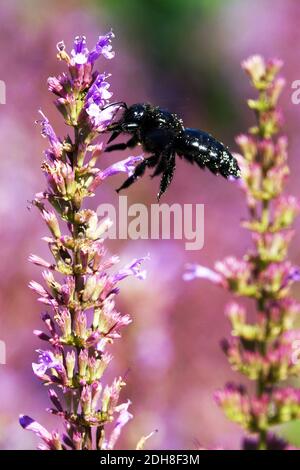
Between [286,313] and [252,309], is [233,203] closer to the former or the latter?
[252,309]

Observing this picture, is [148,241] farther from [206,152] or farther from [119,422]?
[119,422]

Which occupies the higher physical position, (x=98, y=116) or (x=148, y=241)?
(x=148, y=241)

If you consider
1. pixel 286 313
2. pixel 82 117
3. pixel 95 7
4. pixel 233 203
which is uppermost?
pixel 95 7

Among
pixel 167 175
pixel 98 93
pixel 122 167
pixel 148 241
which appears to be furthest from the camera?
pixel 148 241

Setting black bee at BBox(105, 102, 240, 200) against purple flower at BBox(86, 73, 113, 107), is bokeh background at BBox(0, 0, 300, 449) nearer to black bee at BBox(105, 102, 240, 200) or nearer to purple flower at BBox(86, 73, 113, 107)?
black bee at BBox(105, 102, 240, 200)

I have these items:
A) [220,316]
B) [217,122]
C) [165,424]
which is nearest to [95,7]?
[217,122]

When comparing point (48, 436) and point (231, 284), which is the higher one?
point (231, 284)

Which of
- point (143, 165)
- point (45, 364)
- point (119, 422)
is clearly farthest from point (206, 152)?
point (45, 364)

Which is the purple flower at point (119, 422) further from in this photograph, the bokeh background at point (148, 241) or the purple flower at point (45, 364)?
the bokeh background at point (148, 241)
